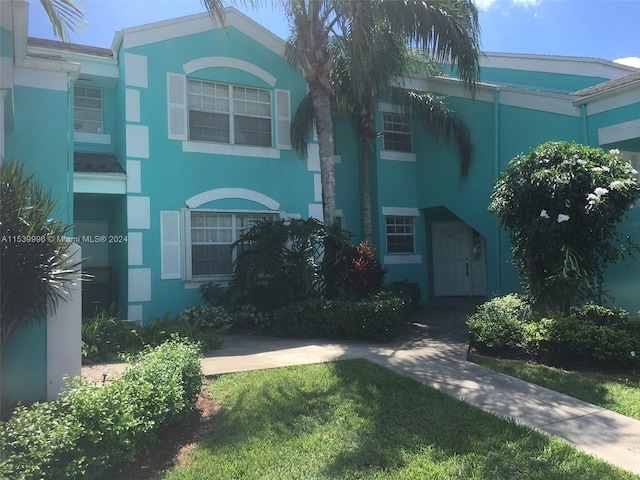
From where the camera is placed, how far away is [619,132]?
31.7 ft

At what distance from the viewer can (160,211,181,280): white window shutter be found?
10742 mm

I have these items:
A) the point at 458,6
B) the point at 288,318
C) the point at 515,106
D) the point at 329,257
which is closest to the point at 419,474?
the point at 288,318

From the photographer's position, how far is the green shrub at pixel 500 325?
755cm

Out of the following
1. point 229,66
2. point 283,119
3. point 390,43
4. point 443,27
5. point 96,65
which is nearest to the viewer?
point 443,27

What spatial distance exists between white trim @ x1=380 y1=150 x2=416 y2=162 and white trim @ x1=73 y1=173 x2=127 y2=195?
23.6 ft

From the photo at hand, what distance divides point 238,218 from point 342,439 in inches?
313

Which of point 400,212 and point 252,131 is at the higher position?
point 252,131

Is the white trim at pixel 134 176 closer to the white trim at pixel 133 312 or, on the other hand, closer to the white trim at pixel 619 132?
the white trim at pixel 133 312

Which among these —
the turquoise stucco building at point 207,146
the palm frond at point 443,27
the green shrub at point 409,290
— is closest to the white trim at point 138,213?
the turquoise stucco building at point 207,146

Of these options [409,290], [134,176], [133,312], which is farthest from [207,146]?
[409,290]

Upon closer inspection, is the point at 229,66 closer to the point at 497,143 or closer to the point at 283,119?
the point at 283,119

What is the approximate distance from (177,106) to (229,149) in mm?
1471

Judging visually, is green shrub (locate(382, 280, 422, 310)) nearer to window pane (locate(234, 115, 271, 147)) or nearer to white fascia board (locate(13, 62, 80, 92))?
window pane (locate(234, 115, 271, 147))

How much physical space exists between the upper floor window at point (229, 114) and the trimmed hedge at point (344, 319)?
4.58m
